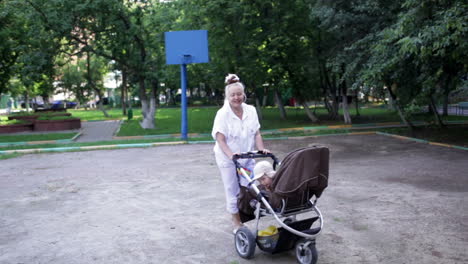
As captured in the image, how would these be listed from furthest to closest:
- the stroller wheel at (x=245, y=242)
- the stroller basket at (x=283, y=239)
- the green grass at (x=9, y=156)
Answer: the green grass at (x=9, y=156), the stroller wheel at (x=245, y=242), the stroller basket at (x=283, y=239)

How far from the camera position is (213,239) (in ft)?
16.5

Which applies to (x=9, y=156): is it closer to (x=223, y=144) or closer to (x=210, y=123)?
(x=223, y=144)

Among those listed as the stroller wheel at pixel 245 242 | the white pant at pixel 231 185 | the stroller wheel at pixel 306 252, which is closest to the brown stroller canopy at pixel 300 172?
the stroller wheel at pixel 306 252

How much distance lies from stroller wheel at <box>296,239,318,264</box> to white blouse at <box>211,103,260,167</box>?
1.06 m

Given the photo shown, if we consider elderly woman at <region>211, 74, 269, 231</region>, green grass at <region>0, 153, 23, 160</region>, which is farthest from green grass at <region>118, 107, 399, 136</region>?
elderly woman at <region>211, 74, 269, 231</region>

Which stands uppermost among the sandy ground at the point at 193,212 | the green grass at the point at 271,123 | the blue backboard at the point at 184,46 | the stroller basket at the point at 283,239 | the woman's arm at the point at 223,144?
the blue backboard at the point at 184,46

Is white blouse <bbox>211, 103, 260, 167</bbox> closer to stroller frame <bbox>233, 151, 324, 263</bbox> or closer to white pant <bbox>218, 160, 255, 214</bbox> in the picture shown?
white pant <bbox>218, 160, 255, 214</bbox>

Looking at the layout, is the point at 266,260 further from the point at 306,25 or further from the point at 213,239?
the point at 306,25

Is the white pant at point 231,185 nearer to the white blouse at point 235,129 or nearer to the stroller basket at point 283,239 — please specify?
the white blouse at point 235,129

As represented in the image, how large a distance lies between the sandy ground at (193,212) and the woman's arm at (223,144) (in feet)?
3.44

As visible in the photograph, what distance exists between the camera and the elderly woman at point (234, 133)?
14.9ft

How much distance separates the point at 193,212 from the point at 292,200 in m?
2.46

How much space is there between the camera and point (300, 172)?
389cm

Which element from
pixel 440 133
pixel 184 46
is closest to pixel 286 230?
pixel 440 133
